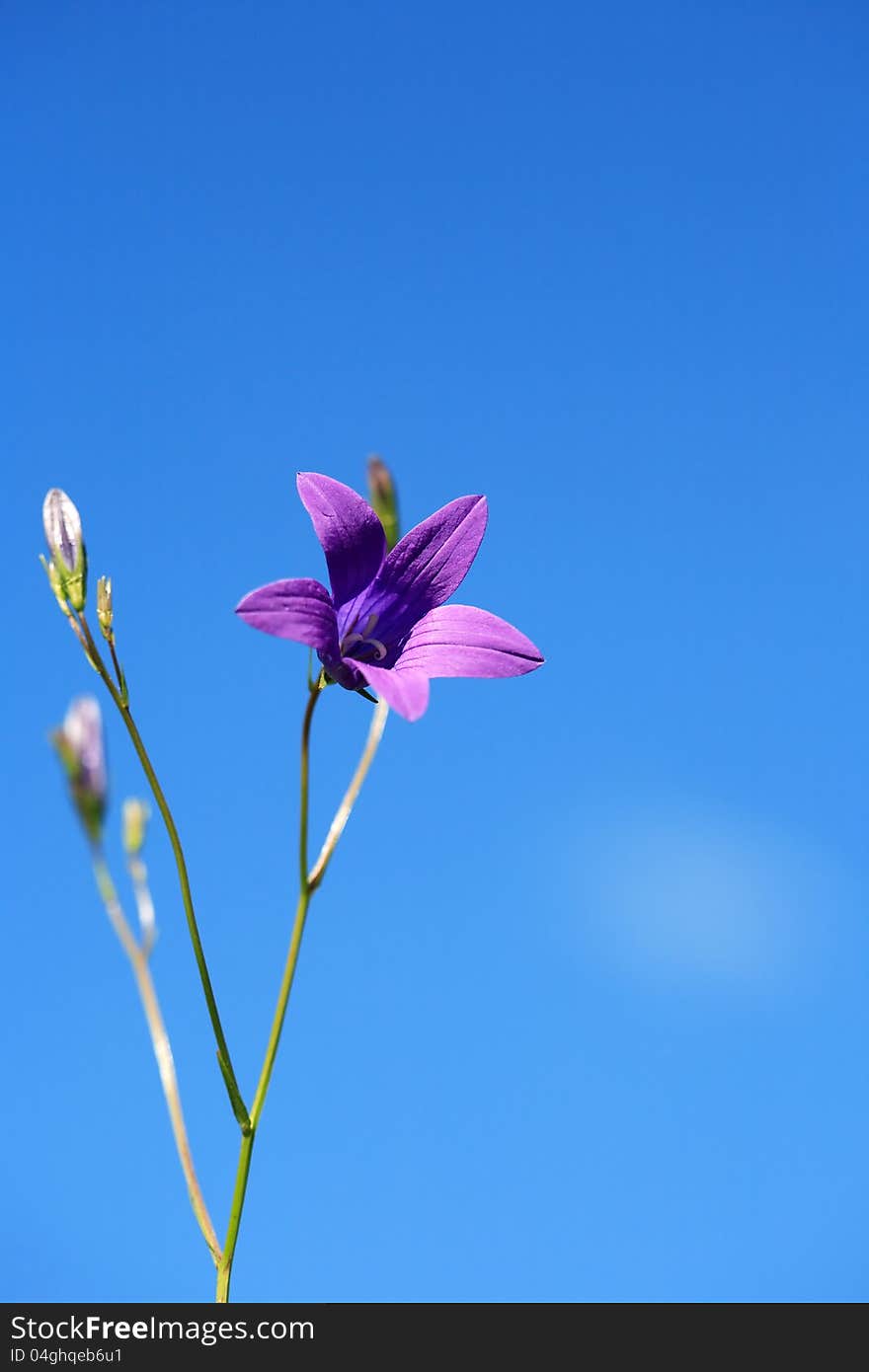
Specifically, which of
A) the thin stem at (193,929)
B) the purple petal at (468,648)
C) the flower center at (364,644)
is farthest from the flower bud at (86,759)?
the flower center at (364,644)

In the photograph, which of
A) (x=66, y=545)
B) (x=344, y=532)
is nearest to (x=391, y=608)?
(x=344, y=532)

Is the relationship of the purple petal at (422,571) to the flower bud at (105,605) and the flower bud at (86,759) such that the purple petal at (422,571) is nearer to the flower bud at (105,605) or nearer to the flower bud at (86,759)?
the flower bud at (105,605)
